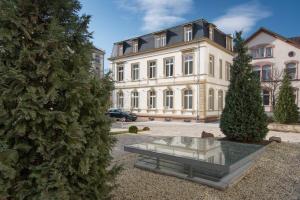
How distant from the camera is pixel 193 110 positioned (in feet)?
73.9

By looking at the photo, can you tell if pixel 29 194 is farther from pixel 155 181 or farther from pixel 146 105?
pixel 146 105

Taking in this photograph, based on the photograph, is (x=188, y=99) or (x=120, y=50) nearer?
(x=188, y=99)

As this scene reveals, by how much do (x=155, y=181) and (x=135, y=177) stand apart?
520 millimetres

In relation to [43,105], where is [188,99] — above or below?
above

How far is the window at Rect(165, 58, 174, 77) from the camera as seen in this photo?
80.8 ft

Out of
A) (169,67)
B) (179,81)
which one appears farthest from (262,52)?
(169,67)

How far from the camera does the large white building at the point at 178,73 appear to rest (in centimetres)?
2220

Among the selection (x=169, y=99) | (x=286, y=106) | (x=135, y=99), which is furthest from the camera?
(x=135, y=99)

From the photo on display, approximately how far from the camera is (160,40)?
25.7 metres

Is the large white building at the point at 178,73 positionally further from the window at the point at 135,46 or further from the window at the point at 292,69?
the window at the point at 292,69

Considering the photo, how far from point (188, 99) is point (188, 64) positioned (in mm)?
3694

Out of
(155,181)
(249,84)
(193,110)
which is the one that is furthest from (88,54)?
(193,110)

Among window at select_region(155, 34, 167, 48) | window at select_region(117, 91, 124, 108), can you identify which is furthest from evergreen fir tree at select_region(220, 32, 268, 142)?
window at select_region(117, 91, 124, 108)

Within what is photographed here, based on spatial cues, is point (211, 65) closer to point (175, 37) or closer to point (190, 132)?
point (175, 37)
